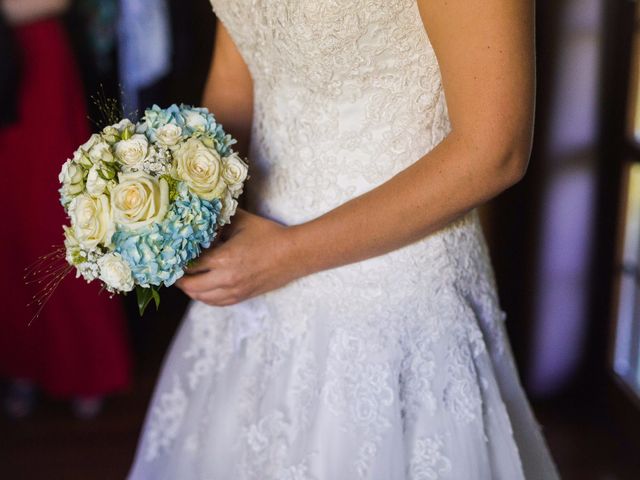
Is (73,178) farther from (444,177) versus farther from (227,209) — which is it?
(444,177)

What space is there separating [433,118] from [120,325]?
2127mm

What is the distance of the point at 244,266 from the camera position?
118 cm

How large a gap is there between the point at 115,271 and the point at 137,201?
94 mm

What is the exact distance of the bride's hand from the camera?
1.18 metres

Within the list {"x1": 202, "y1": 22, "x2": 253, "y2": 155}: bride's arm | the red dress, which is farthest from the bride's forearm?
the red dress

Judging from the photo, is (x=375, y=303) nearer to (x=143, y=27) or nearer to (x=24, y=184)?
(x=24, y=184)

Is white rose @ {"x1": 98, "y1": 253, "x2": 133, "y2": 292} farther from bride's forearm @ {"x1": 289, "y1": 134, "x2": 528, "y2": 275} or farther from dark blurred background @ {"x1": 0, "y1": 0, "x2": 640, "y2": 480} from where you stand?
dark blurred background @ {"x1": 0, "y1": 0, "x2": 640, "y2": 480}

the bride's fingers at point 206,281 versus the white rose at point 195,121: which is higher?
the white rose at point 195,121

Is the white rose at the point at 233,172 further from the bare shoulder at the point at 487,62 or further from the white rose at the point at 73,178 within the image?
the bare shoulder at the point at 487,62

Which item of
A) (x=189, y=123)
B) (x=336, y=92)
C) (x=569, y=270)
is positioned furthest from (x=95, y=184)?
(x=569, y=270)

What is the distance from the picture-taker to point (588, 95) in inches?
100

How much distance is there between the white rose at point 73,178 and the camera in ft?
3.54

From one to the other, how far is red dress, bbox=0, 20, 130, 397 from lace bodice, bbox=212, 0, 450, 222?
1.68 meters

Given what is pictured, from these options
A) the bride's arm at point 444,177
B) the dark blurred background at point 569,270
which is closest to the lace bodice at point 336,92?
the bride's arm at point 444,177
